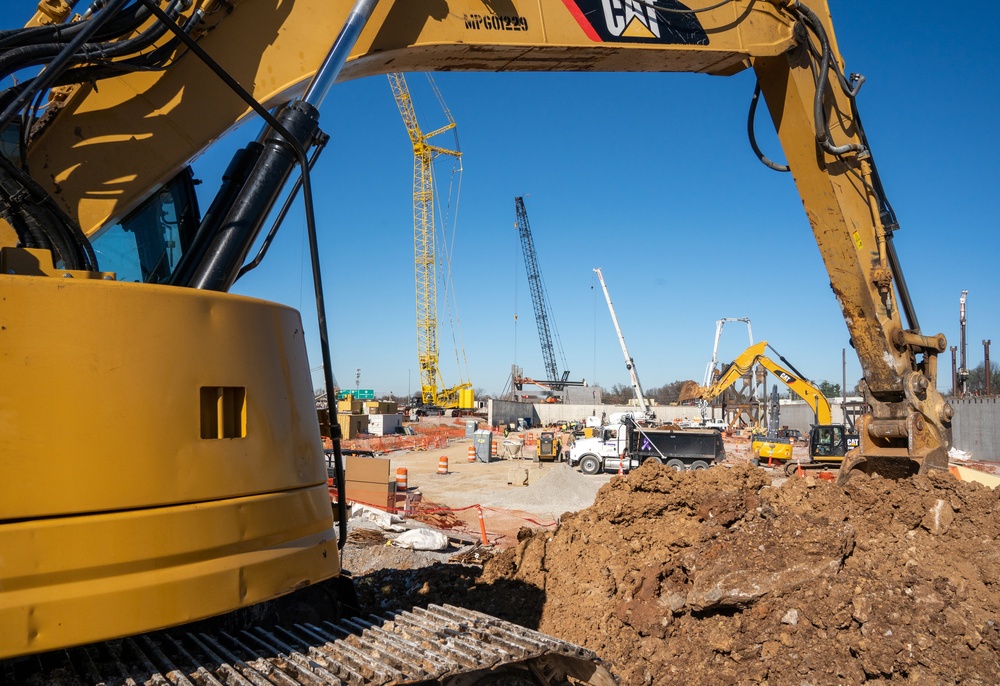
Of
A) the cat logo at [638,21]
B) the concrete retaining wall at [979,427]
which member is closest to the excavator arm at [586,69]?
the cat logo at [638,21]

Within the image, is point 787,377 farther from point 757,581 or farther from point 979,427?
point 757,581

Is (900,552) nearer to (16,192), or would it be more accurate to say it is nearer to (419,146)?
(16,192)

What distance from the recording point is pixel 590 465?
2611 cm

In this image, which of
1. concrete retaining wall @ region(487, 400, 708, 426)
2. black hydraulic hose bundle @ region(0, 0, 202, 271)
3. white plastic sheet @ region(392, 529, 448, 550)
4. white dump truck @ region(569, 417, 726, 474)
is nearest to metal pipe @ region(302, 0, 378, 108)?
black hydraulic hose bundle @ region(0, 0, 202, 271)

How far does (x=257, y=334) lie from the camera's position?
335 centimetres

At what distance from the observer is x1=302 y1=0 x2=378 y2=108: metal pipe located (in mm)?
4273

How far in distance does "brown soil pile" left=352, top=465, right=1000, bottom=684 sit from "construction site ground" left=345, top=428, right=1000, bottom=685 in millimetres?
13

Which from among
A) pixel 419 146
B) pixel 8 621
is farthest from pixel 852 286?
pixel 419 146

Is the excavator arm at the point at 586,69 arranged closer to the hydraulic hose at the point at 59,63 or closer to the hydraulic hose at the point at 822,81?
the hydraulic hose at the point at 822,81

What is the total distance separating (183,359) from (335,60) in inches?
84.2

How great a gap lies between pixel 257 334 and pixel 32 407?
918 mm

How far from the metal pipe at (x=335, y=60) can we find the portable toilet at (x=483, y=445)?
90.2 feet

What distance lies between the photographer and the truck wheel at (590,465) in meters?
26.0

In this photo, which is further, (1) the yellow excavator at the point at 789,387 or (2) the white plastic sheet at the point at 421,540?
(1) the yellow excavator at the point at 789,387
